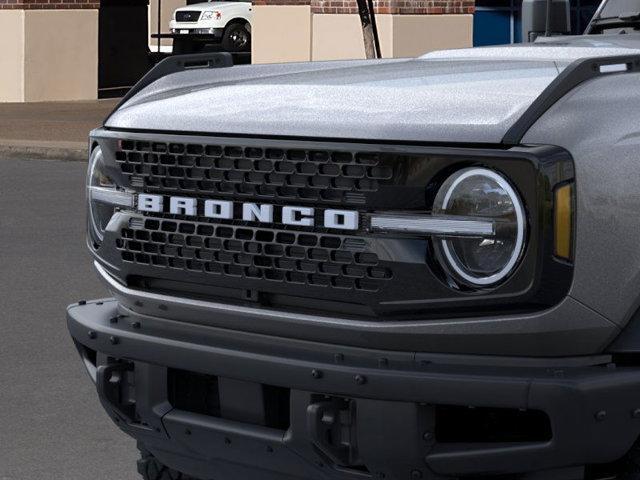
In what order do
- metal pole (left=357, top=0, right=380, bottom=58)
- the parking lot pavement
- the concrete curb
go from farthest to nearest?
metal pole (left=357, top=0, right=380, bottom=58)
the concrete curb
the parking lot pavement

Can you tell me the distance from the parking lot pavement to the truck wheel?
0.91 metres

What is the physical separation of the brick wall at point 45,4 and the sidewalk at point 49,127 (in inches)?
61.8

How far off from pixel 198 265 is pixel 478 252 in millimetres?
809

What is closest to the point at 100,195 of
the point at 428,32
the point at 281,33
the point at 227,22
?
the point at 428,32

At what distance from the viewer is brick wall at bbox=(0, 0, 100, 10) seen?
88.6ft

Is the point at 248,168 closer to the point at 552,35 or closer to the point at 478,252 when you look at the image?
the point at 478,252

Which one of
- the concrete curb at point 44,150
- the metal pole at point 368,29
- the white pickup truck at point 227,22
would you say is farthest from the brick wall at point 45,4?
the white pickup truck at point 227,22

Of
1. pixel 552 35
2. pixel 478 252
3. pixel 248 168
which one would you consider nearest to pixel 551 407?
pixel 478 252

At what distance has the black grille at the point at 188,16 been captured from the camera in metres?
40.7

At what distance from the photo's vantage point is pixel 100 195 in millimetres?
4594

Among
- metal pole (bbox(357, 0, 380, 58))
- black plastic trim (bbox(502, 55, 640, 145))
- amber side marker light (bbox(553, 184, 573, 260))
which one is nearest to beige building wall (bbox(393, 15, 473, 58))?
metal pole (bbox(357, 0, 380, 58))

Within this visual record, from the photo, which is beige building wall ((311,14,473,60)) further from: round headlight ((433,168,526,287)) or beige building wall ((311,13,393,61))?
round headlight ((433,168,526,287))

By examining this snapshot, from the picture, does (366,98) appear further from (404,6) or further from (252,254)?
(404,6)

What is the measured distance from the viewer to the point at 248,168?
13.5 feet
